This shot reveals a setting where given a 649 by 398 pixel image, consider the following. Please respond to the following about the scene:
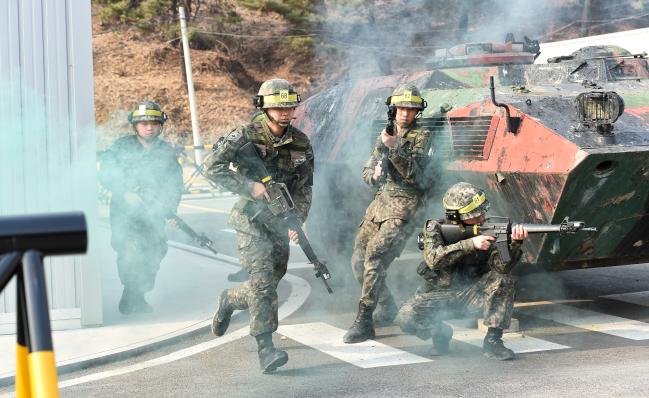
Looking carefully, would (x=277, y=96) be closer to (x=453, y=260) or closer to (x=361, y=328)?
(x=453, y=260)

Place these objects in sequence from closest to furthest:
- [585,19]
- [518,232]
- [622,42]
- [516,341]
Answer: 1. [518,232]
2. [516,341]
3. [622,42]
4. [585,19]

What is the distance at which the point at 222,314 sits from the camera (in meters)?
6.96

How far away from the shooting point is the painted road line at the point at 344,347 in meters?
6.72

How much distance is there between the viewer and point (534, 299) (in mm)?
8891

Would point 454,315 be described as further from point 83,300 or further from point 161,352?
point 83,300

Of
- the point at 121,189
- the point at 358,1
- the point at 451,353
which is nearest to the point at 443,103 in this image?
the point at 451,353

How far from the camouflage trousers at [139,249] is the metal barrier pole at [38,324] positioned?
6813 millimetres

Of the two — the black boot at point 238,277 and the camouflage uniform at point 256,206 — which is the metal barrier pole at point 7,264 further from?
the black boot at point 238,277

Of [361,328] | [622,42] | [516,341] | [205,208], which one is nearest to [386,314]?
[361,328]

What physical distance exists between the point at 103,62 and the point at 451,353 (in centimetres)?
2939

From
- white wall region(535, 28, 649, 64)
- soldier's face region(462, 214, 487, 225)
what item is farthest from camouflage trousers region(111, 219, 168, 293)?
white wall region(535, 28, 649, 64)

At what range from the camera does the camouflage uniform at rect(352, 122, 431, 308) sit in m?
7.39

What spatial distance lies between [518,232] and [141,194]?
138 inches

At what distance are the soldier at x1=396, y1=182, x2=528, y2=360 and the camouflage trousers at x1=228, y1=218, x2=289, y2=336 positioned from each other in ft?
3.00
